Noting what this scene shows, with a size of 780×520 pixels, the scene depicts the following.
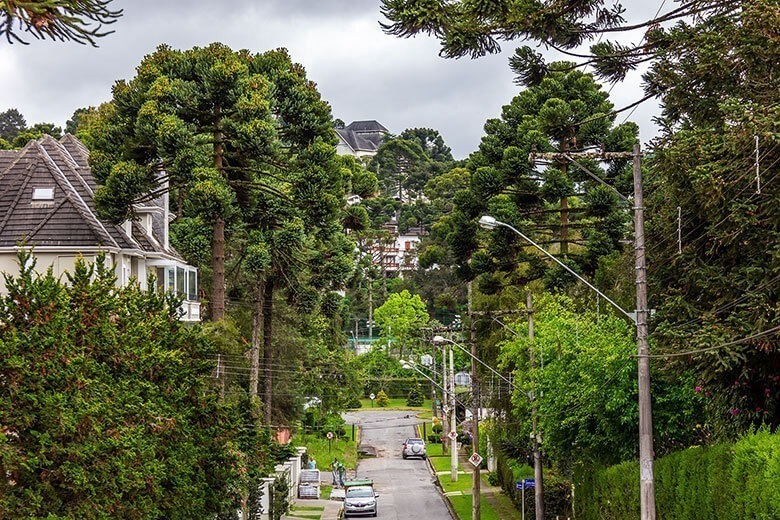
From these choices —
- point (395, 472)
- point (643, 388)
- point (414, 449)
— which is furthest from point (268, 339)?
point (643, 388)

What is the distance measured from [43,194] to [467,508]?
892 inches

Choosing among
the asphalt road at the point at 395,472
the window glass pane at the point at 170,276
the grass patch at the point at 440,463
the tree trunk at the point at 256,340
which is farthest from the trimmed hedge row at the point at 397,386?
the window glass pane at the point at 170,276

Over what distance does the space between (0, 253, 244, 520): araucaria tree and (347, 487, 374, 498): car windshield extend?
20.5 metres

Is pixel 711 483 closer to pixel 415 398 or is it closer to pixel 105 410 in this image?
pixel 105 410

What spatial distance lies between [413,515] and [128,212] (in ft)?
68.3

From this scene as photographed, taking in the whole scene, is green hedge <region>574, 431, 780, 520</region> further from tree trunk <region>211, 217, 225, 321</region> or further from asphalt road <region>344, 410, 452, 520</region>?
asphalt road <region>344, 410, 452, 520</region>

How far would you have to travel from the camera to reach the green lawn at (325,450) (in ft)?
234

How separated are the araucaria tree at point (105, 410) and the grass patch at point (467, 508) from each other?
A: 19682 mm

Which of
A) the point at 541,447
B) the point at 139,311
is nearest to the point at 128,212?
the point at 139,311

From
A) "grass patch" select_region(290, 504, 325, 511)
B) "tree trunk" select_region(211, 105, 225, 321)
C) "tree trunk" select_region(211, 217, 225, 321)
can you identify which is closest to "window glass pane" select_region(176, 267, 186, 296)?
"tree trunk" select_region(211, 217, 225, 321)

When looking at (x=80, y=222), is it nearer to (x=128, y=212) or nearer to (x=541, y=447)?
(x=128, y=212)

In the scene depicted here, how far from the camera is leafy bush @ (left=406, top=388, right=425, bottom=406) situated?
332ft

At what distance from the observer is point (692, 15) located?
69.1 feet

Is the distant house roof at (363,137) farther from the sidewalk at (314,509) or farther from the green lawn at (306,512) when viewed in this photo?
the green lawn at (306,512)
